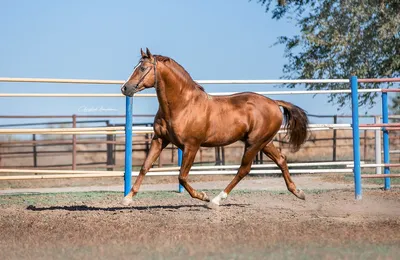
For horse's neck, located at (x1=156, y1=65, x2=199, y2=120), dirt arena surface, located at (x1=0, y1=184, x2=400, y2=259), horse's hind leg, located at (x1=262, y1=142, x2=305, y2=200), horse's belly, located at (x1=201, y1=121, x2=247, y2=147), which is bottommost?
dirt arena surface, located at (x1=0, y1=184, x2=400, y2=259)

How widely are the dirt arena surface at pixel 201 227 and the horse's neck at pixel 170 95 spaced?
1.27 meters

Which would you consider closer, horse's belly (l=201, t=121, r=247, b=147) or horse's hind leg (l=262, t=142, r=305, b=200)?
horse's belly (l=201, t=121, r=247, b=147)

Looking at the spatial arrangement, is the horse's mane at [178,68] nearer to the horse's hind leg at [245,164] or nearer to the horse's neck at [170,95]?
the horse's neck at [170,95]

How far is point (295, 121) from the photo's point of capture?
391 inches

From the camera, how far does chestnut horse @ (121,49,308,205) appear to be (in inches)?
335

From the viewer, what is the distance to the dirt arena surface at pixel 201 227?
18.1 ft

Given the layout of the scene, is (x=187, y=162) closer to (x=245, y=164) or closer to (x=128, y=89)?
(x=245, y=164)

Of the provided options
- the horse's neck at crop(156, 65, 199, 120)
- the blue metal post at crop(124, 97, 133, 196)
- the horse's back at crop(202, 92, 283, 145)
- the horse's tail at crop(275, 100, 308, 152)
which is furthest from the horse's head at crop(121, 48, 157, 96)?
the horse's tail at crop(275, 100, 308, 152)

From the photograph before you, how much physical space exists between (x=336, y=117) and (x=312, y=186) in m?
8.56

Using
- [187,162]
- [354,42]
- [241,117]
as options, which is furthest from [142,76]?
[354,42]

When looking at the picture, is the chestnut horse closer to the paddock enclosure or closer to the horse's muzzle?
the horse's muzzle

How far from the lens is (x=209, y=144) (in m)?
8.95

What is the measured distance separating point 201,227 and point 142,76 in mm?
2143

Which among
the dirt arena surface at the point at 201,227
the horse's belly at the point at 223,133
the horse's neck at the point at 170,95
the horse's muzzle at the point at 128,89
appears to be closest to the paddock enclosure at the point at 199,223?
the dirt arena surface at the point at 201,227
